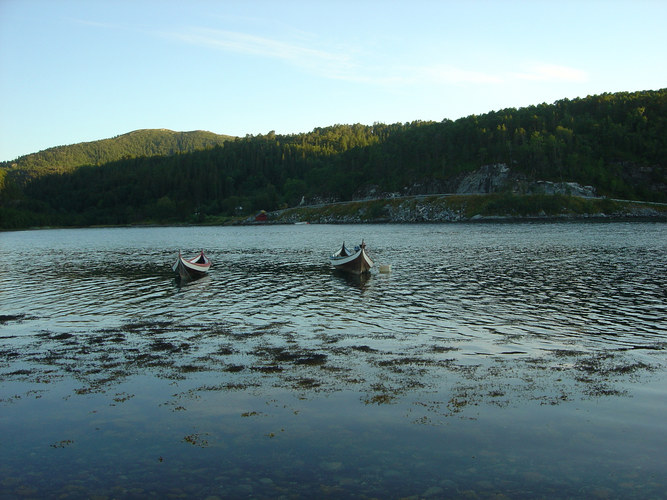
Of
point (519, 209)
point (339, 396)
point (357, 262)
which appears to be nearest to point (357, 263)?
point (357, 262)

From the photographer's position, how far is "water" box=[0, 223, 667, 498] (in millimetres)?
11219

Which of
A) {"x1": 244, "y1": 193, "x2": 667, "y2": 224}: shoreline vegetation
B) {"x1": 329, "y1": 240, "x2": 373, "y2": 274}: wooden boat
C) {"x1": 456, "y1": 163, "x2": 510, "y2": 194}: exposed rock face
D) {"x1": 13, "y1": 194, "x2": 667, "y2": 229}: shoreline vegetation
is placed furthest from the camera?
{"x1": 456, "y1": 163, "x2": 510, "y2": 194}: exposed rock face

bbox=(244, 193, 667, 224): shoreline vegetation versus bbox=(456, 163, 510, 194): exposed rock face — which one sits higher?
bbox=(456, 163, 510, 194): exposed rock face

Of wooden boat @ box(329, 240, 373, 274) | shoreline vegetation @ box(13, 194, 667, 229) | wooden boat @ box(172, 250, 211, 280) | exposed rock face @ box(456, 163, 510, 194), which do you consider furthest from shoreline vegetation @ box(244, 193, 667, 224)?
wooden boat @ box(172, 250, 211, 280)

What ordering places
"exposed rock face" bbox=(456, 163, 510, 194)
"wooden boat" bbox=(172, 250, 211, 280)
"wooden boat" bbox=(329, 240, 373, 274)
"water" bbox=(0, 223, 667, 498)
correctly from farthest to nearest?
"exposed rock face" bbox=(456, 163, 510, 194)
"wooden boat" bbox=(329, 240, 373, 274)
"wooden boat" bbox=(172, 250, 211, 280)
"water" bbox=(0, 223, 667, 498)

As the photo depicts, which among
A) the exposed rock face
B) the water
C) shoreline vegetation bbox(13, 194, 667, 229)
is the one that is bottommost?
the water

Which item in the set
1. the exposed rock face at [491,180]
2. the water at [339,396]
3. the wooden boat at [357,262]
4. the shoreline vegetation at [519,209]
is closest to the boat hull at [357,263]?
the wooden boat at [357,262]

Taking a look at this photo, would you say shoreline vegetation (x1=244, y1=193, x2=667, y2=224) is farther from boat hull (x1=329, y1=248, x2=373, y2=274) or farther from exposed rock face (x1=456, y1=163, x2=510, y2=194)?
boat hull (x1=329, y1=248, x2=373, y2=274)

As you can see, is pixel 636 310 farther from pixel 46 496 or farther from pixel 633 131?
pixel 633 131

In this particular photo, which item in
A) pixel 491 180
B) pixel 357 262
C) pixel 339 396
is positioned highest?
pixel 491 180

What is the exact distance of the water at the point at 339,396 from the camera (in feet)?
36.8

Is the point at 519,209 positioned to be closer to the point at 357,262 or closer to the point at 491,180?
the point at 491,180

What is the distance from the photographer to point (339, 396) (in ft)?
53.6

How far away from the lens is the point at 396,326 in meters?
27.7
